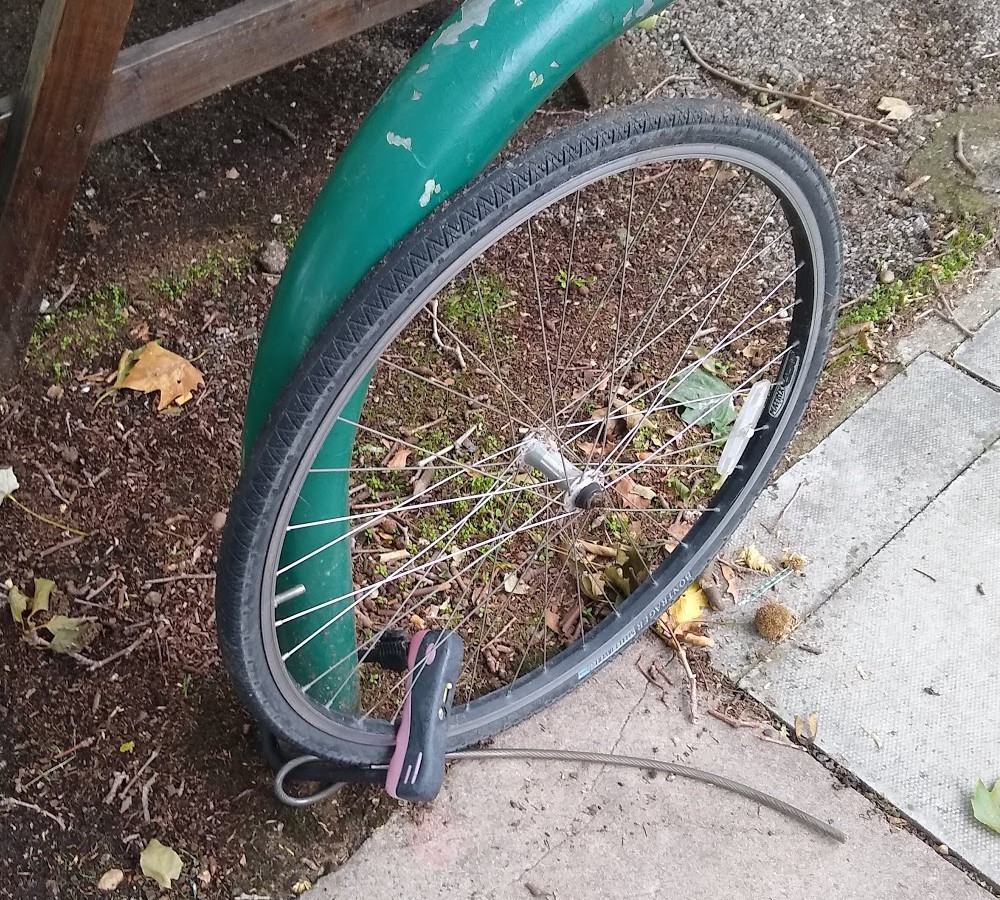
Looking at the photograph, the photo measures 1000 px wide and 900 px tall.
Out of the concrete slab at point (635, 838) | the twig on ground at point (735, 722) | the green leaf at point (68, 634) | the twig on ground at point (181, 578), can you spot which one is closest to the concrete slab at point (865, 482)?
A: the twig on ground at point (735, 722)

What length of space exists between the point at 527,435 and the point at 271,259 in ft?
3.56

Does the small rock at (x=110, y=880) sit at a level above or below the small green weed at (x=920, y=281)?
below

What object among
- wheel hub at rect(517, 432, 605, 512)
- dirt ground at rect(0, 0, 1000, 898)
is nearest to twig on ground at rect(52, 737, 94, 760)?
dirt ground at rect(0, 0, 1000, 898)

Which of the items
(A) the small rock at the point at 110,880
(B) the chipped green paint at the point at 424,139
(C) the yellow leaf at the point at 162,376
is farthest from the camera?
(C) the yellow leaf at the point at 162,376

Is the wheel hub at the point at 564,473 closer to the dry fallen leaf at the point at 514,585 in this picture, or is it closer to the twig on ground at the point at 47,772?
the dry fallen leaf at the point at 514,585

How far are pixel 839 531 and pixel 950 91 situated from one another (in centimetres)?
185

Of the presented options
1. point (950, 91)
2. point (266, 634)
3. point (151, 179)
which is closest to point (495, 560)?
point (266, 634)

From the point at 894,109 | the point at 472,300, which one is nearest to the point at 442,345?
the point at 472,300

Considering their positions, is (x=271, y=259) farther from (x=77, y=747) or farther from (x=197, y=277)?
(x=77, y=747)

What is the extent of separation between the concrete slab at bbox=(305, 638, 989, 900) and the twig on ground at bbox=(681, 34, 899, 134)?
2.12 meters

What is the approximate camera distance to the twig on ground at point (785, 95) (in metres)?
3.03

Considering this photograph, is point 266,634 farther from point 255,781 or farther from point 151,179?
point 151,179

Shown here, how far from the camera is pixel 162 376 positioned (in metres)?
2.25

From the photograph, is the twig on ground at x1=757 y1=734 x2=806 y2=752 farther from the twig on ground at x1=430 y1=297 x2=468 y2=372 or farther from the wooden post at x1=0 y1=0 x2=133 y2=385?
the wooden post at x1=0 y1=0 x2=133 y2=385
